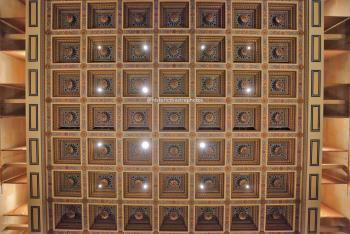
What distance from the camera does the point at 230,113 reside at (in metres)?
8.36

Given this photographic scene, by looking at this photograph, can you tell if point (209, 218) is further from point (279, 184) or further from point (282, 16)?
point (282, 16)

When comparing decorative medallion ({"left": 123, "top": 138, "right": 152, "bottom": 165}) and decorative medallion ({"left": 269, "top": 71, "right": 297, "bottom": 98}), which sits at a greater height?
decorative medallion ({"left": 269, "top": 71, "right": 297, "bottom": 98})

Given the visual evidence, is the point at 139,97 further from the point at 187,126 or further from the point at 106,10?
the point at 106,10

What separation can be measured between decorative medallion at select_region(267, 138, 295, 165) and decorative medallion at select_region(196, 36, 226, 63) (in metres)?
3.67

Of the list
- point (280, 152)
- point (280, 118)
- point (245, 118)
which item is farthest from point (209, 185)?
point (280, 118)

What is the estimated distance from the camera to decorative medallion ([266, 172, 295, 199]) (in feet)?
28.7

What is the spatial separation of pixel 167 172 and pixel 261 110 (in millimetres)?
4110

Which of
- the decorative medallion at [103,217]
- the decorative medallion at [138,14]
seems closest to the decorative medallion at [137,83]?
the decorative medallion at [138,14]

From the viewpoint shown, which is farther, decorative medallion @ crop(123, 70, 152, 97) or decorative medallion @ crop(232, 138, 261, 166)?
decorative medallion @ crop(232, 138, 261, 166)

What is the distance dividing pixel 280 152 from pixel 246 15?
5248 mm

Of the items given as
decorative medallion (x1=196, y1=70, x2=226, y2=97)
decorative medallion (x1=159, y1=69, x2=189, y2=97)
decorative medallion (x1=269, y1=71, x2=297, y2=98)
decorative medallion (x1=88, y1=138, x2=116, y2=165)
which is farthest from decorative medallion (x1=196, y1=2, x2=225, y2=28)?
decorative medallion (x1=88, y1=138, x2=116, y2=165)

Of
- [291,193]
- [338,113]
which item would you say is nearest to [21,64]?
[291,193]

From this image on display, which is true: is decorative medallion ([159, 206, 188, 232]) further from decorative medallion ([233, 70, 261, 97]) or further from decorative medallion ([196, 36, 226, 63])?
decorative medallion ([196, 36, 226, 63])

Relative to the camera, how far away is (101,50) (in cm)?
849
